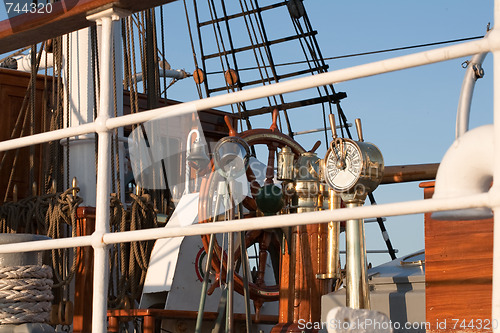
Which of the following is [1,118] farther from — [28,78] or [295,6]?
[295,6]

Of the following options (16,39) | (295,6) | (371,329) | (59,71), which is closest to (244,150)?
(16,39)

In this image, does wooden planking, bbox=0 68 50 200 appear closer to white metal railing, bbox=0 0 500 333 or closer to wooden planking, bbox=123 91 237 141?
wooden planking, bbox=123 91 237 141

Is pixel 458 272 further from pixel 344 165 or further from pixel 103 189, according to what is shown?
pixel 103 189

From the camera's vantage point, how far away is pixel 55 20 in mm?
1925

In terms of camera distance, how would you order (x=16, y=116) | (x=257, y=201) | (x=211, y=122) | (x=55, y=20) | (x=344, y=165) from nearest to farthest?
(x=55, y=20) → (x=344, y=165) → (x=257, y=201) → (x=16, y=116) → (x=211, y=122)

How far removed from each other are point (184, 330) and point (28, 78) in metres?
2.52

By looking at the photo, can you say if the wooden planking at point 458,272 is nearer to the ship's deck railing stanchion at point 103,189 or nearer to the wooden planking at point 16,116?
the ship's deck railing stanchion at point 103,189

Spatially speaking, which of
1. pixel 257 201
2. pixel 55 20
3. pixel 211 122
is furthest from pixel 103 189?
pixel 211 122

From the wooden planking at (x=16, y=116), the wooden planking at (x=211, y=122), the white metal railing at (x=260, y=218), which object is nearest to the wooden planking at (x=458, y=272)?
the white metal railing at (x=260, y=218)

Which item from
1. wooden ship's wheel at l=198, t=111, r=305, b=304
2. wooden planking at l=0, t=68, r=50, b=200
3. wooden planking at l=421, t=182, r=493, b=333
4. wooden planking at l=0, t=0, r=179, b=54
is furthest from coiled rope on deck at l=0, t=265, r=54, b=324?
wooden planking at l=0, t=68, r=50, b=200

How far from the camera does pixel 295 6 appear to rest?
9445 millimetres

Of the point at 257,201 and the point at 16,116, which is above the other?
the point at 16,116

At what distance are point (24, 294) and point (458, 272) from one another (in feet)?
4.34

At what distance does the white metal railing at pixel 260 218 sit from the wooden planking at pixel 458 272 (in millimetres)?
689
